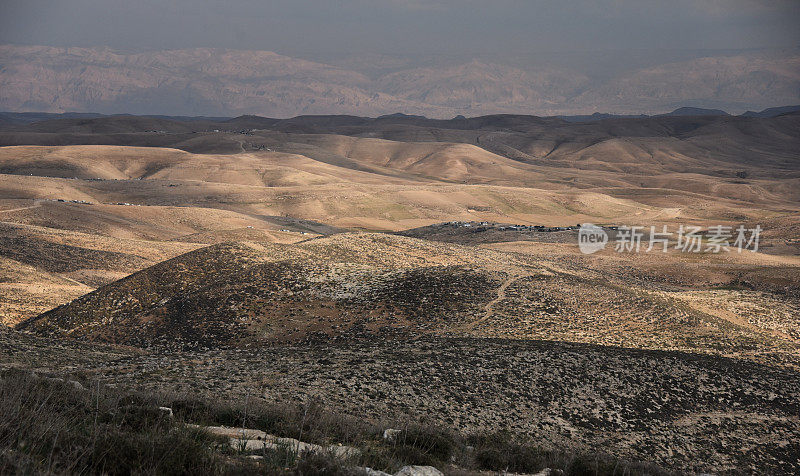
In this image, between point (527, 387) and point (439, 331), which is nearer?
point (527, 387)

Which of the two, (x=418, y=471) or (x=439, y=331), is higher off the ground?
(x=418, y=471)

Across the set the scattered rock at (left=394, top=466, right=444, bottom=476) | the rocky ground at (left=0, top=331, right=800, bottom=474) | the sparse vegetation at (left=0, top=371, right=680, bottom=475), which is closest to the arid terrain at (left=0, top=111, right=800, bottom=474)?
the rocky ground at (left=0, top=331, right=800, bottom=474)

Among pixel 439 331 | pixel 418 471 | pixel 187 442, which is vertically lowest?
pixel 439 331

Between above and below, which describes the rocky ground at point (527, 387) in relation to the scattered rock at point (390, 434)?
below

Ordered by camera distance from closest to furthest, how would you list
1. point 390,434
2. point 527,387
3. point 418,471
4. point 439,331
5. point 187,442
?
point 187,442 → point 418,471 → point 390,434 → point 527,387 → point 439,331

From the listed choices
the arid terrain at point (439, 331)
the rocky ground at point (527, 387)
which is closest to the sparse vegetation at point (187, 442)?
the rocky ground at point (527, 387)

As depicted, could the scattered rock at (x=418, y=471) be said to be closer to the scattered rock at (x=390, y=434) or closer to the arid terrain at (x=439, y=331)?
the scattered rock at (x=390, y=434)

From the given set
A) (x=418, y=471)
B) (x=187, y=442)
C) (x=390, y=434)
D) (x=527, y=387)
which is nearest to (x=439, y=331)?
(x=527, y=387)

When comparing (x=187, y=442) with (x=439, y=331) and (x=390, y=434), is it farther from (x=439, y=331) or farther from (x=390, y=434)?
(x=439, y=331)

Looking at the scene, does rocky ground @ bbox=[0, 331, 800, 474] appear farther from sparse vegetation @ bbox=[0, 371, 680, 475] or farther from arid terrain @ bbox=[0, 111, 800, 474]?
sparse vegetation @ bbox=[0, 371, 680, 475]

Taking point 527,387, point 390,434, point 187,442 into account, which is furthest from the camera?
point 527,387

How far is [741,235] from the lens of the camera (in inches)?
2520

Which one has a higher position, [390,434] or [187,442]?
[187,442]

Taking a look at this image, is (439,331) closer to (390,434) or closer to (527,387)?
(527,387)
